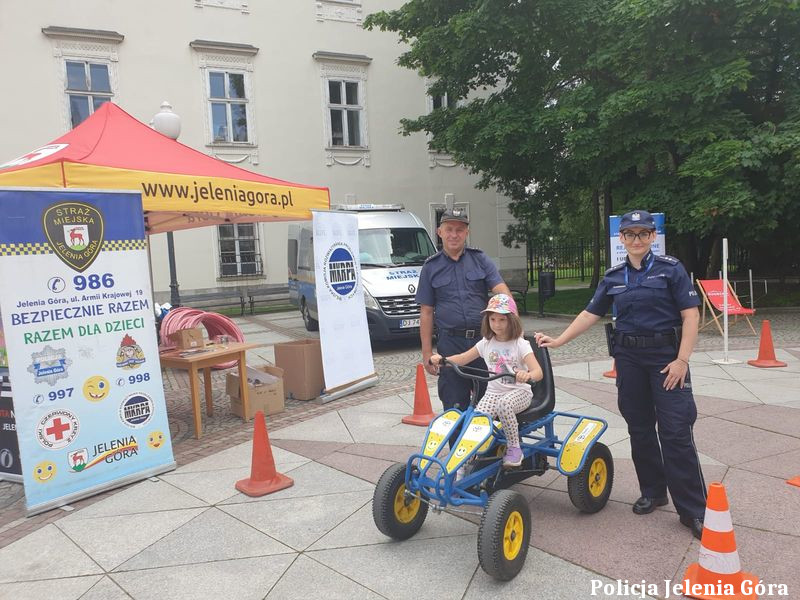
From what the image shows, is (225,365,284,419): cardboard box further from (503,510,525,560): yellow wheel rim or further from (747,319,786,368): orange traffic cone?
(747,319,786,368): orange traffic cone

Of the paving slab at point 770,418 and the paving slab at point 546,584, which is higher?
the paving slab at point 770,418

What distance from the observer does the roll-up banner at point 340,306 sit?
722 cm

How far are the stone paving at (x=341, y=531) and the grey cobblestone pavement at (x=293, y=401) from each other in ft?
0.12

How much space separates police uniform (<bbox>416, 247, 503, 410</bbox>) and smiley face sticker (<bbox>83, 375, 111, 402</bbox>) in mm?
2529

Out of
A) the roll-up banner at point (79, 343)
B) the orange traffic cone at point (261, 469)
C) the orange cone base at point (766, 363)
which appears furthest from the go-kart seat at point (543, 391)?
the orange cone base at point (766, 363)

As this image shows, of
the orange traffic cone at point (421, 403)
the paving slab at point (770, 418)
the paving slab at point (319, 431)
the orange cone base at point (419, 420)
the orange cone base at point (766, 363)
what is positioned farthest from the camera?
the orange cone base at point (766, 363)

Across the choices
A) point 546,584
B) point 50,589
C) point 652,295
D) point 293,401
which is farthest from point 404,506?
point 293,401

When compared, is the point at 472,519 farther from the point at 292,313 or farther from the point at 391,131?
the point at 391,131

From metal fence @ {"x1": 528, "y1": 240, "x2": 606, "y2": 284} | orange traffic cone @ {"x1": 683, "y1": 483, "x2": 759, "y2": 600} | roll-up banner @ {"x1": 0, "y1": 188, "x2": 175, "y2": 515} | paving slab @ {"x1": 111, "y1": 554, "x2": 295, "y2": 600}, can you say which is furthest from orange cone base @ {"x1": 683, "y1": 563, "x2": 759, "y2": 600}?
metal fence @ {"x1": 528, "y1": 240, "x2": 606, "y2": 284}

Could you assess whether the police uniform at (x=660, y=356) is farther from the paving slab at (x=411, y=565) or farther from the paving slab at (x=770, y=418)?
the paving slab at (x=770, y=418)

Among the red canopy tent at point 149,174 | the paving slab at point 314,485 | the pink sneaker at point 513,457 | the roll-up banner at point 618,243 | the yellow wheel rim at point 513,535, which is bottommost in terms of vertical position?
the paving slab at point 314,485

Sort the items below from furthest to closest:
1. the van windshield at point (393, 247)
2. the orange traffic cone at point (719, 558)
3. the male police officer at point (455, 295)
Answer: the van windshield at point (393, 247)
the male police officer at point (455, 295)
the orange traffic cone at point (719, 558)

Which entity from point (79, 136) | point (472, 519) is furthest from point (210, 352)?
point (472, 519)

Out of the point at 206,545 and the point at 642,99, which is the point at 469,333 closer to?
the point at 206,545
